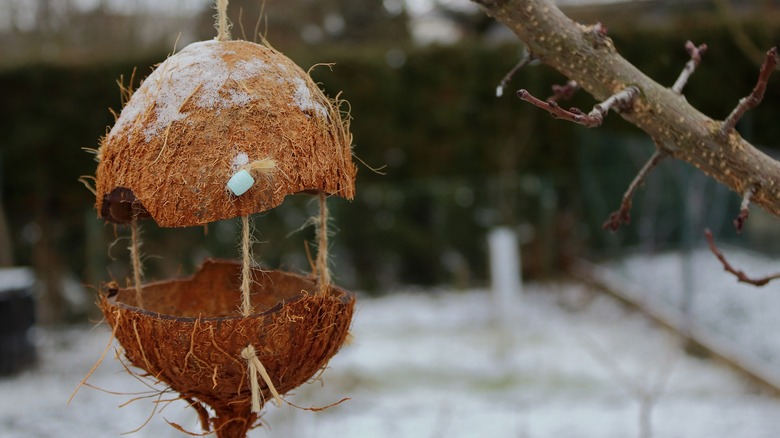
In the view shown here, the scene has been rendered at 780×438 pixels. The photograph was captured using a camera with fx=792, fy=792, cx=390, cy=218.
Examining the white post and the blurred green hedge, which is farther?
the blurred green hedge

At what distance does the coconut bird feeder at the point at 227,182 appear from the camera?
4.78ft

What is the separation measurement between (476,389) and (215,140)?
16.2 ft

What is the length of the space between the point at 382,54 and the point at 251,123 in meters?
8.24

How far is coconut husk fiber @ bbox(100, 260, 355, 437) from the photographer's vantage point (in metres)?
1.45

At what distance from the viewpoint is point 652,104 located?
60.9 inches

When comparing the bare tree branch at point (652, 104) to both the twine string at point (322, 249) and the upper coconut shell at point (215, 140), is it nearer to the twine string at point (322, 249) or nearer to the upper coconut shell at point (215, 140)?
the upper coconut shell at point (215, 140)

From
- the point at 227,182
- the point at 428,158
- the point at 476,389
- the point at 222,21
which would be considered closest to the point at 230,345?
the point at 227,182

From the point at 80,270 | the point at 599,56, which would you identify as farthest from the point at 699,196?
the point at 80,270

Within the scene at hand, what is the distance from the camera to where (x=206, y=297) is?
202cm

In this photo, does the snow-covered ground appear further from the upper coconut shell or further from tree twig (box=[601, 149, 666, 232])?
the upper coconut shell

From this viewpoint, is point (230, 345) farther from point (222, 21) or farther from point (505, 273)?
point (505, 273)

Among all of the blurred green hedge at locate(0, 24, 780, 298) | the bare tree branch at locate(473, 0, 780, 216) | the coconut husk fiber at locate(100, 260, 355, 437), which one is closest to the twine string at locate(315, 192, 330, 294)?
the coconut husk fiber at locate(100, 260, 355, 437)

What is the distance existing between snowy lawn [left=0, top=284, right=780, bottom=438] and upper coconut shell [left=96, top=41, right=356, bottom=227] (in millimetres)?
2499

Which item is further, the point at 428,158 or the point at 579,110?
the point at 428,158
